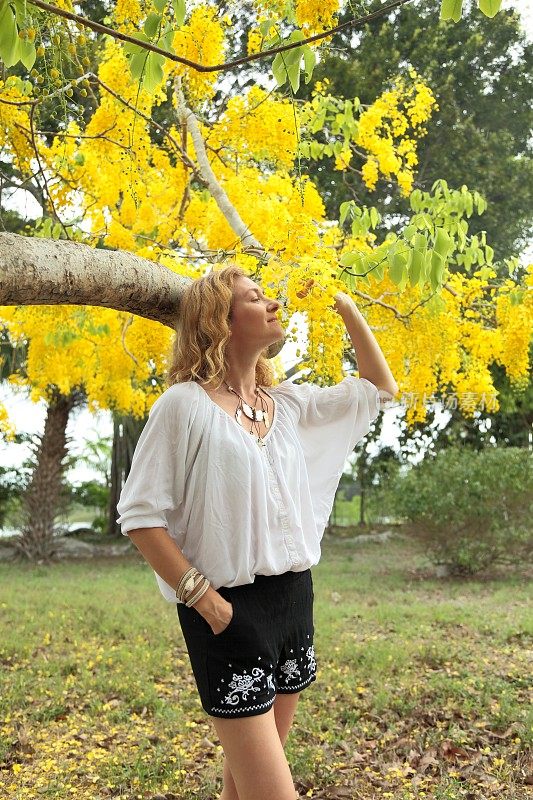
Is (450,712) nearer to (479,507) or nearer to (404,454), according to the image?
(479,507)

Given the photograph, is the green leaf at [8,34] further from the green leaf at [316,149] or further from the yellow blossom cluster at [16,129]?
the green leaf at [316,149]

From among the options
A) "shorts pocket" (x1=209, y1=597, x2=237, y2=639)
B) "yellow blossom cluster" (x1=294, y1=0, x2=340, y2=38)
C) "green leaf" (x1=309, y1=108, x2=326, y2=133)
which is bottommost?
"shorts pocket" (x1=209, y1=597, x2=237, y2=639)

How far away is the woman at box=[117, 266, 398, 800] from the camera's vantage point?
2.09 metres

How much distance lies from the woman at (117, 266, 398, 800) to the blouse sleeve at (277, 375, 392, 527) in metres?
0.08

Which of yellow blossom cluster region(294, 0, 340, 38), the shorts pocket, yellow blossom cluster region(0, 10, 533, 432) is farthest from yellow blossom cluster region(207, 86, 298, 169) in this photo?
the shorts pocket

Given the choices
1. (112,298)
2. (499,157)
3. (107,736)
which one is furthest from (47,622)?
(499,157)

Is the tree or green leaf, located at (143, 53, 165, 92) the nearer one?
green leaf, located at (143, 53, 165, 92)

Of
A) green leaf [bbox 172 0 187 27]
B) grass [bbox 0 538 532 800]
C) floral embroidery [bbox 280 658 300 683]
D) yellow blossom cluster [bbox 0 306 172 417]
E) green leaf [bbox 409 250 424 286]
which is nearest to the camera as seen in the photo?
green leaf [bbox 172 0 187 27]

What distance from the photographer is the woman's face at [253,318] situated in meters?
2.41

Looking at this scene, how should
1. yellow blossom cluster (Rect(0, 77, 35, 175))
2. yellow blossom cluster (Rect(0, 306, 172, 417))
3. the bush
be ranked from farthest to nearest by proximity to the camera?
the bush → yellow blossom cluster (Rect(0, 306, 172, 417)) → yellow blossom cluster (Rect(0, 77, 35, 175))

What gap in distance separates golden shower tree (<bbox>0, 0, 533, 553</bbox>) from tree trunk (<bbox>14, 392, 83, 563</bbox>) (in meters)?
4.91

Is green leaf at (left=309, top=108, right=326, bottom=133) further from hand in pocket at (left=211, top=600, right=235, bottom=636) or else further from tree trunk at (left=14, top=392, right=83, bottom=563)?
tree trunk at (left=14, top=392, right=83, bottom=563)

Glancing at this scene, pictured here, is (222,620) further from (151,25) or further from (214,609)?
(151,25)

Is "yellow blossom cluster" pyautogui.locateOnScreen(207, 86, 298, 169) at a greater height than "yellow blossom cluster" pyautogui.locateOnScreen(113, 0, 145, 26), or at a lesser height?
lesser
